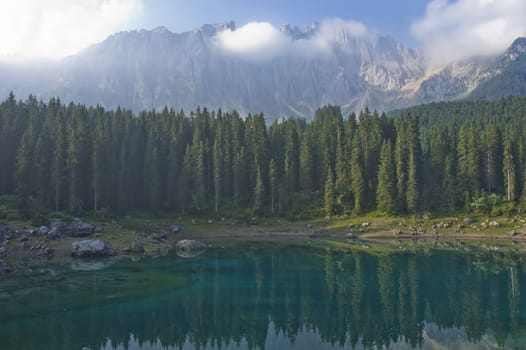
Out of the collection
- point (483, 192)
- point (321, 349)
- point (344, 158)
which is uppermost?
point (344, 158)

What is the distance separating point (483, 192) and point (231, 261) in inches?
2748

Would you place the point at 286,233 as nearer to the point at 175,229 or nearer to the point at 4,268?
the point at 175,229

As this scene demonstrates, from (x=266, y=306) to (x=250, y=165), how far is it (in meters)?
85.8

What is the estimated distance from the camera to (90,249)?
61625 mm

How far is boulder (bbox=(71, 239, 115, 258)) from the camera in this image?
6125 cm

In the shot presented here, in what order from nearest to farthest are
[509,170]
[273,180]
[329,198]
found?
1. [509,170]
2. [329,198]
3. [273,180]

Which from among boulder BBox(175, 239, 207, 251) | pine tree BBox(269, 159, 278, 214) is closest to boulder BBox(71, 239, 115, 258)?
boulder BBox(175, 239, 207, 251)

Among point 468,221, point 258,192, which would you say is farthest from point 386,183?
point 258,192

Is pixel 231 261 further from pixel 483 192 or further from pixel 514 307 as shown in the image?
pixel 483 192

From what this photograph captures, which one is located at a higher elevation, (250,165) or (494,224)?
(250,165)

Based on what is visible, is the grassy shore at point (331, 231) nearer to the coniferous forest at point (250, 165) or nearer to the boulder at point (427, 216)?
the boulder at point (427, 216)

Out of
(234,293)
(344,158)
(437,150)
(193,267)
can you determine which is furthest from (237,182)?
(234,293)

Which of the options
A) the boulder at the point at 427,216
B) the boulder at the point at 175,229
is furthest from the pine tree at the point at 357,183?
the boulder at the point at 175,229

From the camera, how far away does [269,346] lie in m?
27.2
